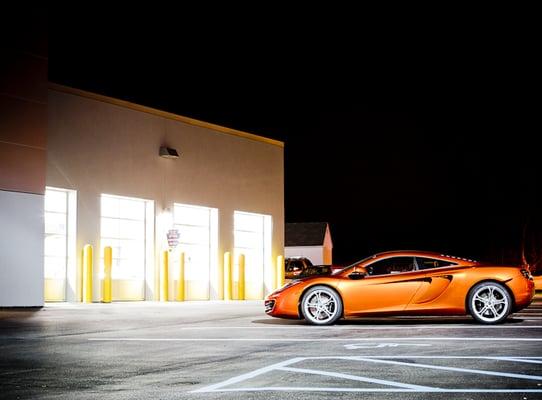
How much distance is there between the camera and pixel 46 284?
82.5 ft

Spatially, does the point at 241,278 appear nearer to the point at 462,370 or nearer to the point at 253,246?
the point at 253,246

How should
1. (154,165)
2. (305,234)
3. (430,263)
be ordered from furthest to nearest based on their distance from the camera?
(305,234)
(154,165)
(430,263)

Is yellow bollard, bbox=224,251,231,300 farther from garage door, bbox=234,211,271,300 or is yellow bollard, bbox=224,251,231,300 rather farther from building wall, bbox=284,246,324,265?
building wall, bbox=284,246,324,265

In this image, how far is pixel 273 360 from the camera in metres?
8.76

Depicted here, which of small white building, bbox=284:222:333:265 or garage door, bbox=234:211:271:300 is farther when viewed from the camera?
small white building, bbox=284:222:333:265

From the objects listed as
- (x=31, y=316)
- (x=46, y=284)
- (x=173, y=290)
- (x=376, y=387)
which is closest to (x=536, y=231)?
(x=173, y=290)

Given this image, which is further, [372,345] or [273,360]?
[372,345]

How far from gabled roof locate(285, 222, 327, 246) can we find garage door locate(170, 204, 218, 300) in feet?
176

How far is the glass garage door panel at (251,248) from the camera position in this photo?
32438 millimetres

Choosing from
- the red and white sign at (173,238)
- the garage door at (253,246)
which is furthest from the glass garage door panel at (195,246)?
the garage door at (253,246)

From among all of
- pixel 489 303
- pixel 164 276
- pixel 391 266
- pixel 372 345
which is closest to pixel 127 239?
pixel 164 276

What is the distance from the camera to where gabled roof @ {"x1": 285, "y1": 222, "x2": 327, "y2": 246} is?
3334 inches

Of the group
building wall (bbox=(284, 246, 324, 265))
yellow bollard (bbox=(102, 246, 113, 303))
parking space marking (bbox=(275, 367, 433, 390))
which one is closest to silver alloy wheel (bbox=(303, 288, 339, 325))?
parking space marking (bbox=(275, 367, 433, 390))

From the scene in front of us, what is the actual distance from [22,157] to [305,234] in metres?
66.3
